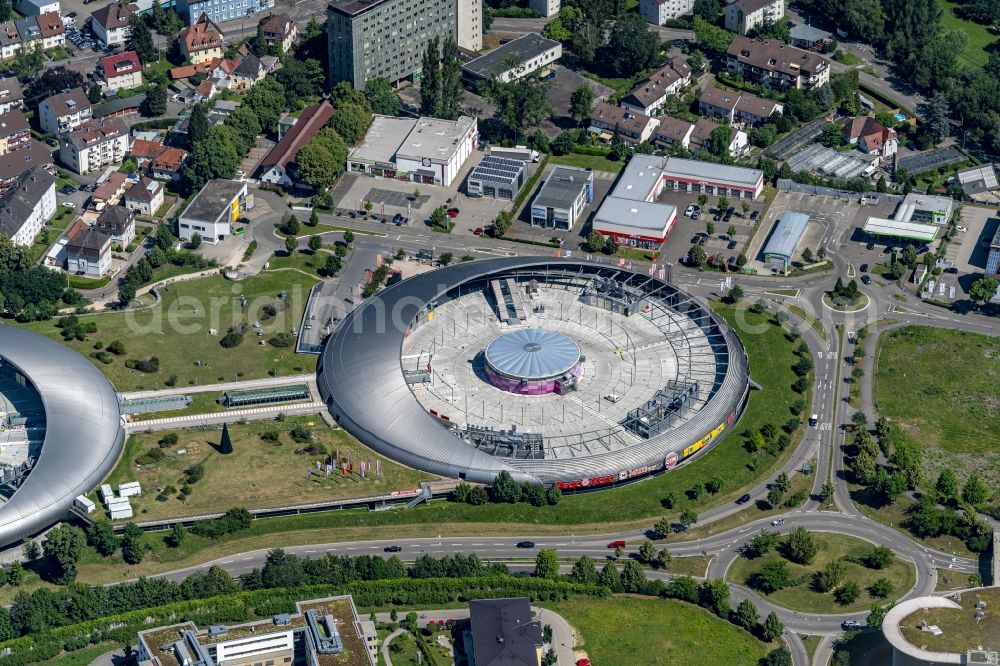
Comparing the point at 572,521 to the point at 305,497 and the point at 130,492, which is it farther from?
the point at 130,492

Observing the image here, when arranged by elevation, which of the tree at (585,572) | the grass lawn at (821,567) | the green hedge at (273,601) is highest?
the tree at (585,572)

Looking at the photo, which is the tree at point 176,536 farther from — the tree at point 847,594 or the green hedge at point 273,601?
the tree at point 847,594

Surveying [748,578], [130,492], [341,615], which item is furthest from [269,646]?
[748,578]

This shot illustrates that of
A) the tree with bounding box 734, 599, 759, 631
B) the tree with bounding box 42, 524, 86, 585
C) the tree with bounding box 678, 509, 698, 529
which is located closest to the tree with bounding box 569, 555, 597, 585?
the tree with bounding box 678, 509, 698, 529

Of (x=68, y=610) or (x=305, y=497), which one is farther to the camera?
(x=305, y=497)

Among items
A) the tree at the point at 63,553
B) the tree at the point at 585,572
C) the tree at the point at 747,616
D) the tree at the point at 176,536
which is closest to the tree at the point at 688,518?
the tree at the point at 585,572

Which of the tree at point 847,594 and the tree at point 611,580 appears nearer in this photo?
the tree at point 847,594

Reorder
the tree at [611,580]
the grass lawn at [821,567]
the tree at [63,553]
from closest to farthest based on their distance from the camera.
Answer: the grass lawn at [821,567]
the tree at [611,580]
the tree at [63,553]

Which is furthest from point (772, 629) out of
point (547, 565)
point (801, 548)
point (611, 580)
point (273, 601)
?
point (273, 601)
